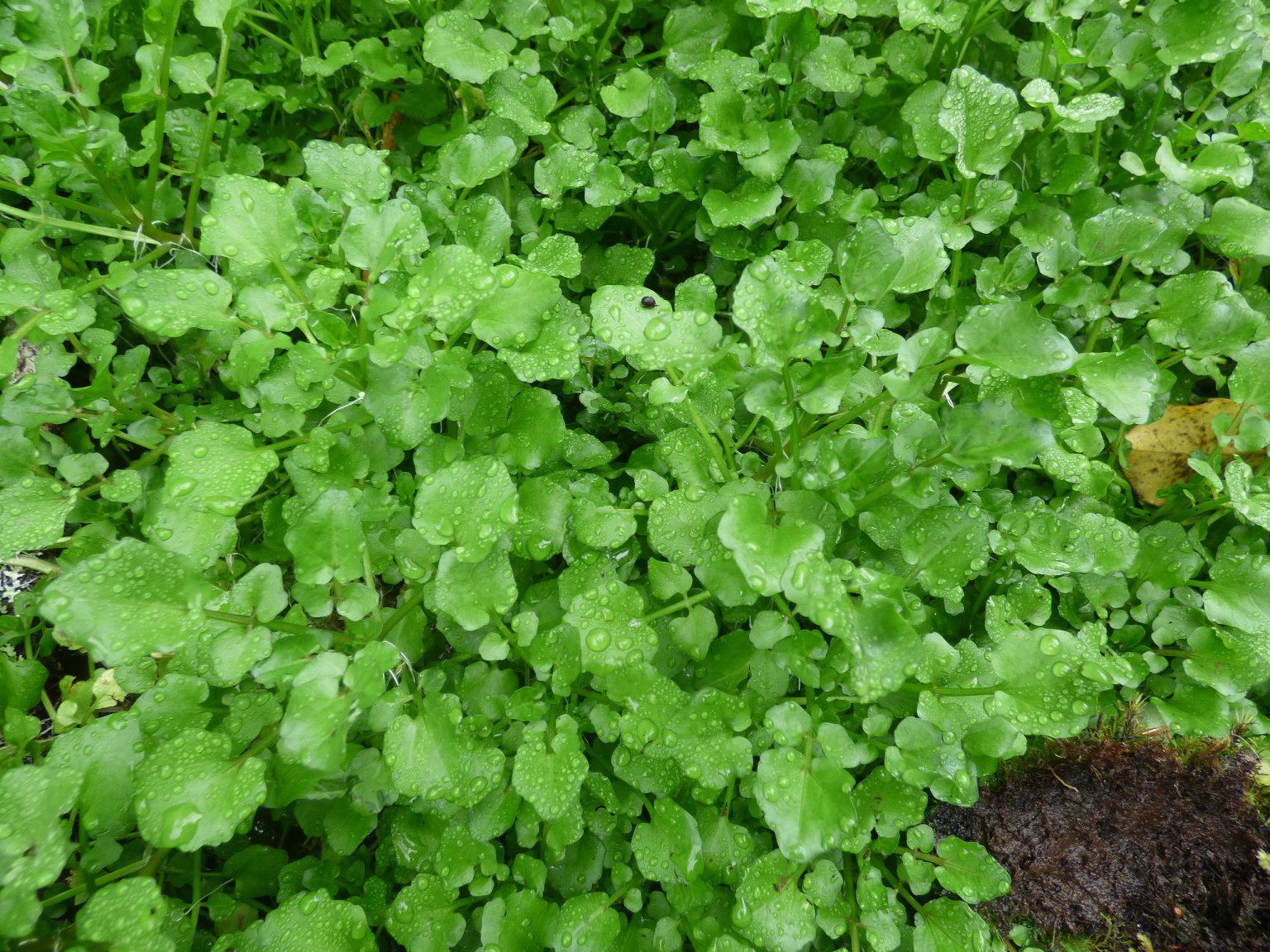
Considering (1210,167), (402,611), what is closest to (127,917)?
(402,611)

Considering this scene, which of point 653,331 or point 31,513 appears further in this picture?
point 31,513

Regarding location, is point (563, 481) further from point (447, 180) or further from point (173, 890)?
Answer: point (173, 890)

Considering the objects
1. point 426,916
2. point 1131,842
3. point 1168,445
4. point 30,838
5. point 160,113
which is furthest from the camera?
point 1168,445

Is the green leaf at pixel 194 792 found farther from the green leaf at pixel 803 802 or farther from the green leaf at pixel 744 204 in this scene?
the green leaf at pixel 744 204

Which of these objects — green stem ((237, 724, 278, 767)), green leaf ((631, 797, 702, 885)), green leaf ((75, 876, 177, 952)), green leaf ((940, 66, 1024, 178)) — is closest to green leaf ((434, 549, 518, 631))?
green stem ((237, 724, 278, 767))

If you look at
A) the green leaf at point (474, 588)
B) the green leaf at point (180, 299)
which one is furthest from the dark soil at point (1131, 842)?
the green leaf at point (180, 299)

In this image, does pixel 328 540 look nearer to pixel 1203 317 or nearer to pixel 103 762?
pixel 103 762

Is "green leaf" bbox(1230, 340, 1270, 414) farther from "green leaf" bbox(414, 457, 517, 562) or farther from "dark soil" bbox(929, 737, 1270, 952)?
"green leaf" bbox(414, 457, 517, 562)
